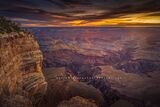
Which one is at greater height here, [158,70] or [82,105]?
[158,70]

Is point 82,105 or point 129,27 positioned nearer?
point 82,105

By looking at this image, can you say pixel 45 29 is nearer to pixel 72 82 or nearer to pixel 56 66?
pixel 56 66

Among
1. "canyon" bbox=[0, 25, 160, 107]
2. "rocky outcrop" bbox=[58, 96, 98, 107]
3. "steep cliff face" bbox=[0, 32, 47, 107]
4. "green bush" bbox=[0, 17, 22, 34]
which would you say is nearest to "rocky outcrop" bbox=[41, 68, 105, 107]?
"canyon" bbox=[0, 25, 160, 107]

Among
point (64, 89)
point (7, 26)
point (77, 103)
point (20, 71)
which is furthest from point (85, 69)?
point (7, 26)

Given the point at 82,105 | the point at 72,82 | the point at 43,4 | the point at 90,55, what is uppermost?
the point at 43,4

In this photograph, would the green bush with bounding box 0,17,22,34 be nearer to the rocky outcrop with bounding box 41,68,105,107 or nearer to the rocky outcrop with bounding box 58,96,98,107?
the rocky outcrop with bounding box 41,68,105,107

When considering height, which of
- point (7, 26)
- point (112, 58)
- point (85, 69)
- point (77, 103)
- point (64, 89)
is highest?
point (7, 26)

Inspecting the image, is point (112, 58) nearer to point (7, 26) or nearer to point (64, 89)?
point (64, 89)

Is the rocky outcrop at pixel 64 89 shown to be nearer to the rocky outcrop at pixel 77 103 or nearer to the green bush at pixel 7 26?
the rocky outcrop at pixel 77 103

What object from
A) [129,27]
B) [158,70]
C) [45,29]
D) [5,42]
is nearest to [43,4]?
[45,29]
